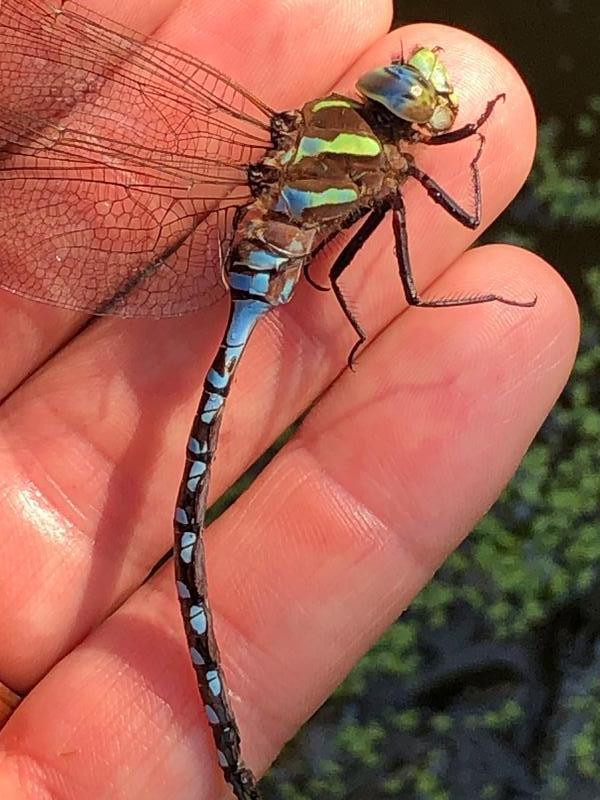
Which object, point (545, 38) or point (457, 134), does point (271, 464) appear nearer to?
point (457, 134)

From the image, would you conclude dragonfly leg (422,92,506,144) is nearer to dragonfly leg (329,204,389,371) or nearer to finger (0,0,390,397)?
dragonfly leg (329,204,389,371)

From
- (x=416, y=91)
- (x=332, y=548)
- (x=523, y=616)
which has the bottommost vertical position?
(x=523, y=616)

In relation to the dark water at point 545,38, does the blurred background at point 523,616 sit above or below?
below

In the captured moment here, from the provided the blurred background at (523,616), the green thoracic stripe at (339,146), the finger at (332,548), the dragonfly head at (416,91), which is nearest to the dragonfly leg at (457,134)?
the dragonfly head at (416,91)

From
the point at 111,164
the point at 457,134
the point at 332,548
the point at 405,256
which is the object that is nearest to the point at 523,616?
the point at 332,548

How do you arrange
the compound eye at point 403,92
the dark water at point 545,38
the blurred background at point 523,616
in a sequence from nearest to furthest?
the compound eye at point 403,92, the blurred background at point 523,616, the dark water at point 545,38

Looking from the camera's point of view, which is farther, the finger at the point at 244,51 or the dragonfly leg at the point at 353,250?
the finger at the point at 244,51

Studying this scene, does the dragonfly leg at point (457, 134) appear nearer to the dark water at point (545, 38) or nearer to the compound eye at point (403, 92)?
the compound eye at point (403, 92)

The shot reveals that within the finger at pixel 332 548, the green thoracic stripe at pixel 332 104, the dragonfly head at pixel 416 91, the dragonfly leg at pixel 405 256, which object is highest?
the green thoracic stripe at pixel 332 104

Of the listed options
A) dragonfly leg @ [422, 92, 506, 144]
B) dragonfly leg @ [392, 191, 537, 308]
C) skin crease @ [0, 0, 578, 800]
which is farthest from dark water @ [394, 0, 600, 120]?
dragonfly leg @ [392, 191, 537, 308]
